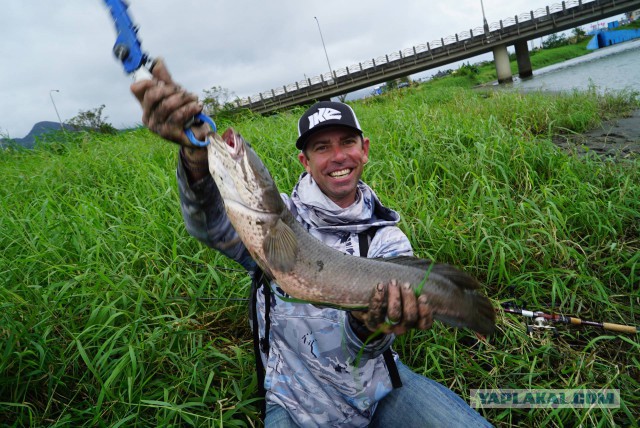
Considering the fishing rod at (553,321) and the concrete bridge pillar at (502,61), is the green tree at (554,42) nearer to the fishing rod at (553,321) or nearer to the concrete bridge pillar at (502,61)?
the concrete bridge pillar at (502,61)

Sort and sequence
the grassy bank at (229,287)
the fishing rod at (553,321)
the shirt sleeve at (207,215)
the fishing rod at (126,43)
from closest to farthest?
1. the fishing rod at (126,43)
2. the shirt sleeve at (207,215)
3. the grassy bank at (229,287)
4. the fishing rod at (553,321)

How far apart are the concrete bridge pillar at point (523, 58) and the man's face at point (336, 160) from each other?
129 feet

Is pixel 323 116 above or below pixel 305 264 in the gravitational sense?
above

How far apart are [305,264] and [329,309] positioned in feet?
1.38

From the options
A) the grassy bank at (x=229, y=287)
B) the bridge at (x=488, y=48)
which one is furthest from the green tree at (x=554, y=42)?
the grassy bank at (x=229, y=287)

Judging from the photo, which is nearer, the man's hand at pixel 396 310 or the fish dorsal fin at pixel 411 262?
the man's hand at pixel 396 310

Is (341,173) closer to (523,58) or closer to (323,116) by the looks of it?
(323,116)

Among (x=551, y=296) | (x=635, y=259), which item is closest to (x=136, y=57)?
(x=551, y=296)

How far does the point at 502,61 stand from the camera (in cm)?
3372

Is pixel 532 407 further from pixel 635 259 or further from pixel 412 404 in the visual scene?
pixel 635 259

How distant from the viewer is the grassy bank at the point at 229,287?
215 cm

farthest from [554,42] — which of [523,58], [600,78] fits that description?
[600,78]

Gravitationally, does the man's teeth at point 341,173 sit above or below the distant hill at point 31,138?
below

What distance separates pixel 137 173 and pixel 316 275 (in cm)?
370
